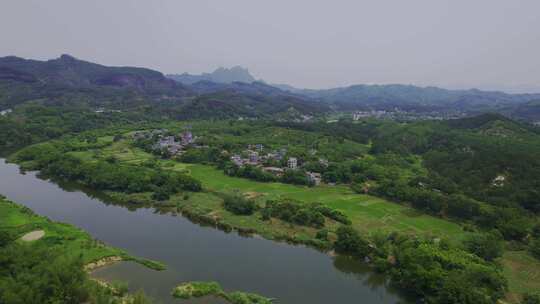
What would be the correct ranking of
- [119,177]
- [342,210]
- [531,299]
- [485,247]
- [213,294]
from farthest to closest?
[119,177]
[342,210]
[485,247]
[531,299]
[213,294]

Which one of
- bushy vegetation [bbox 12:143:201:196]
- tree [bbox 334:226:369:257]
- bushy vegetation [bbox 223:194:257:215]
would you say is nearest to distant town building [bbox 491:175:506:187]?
tree [bbox 334:226:369:257]

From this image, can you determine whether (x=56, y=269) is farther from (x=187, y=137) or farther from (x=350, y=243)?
(x=187, y=137)

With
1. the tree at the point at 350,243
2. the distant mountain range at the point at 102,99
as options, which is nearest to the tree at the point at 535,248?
the tree at the point at 350,243

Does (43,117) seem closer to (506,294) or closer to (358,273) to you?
(358,273)

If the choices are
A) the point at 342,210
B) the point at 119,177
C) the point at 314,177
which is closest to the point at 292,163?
the point at 314,177

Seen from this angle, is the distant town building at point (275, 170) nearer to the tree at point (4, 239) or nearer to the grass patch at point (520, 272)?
the grass patch at point (520, 272)

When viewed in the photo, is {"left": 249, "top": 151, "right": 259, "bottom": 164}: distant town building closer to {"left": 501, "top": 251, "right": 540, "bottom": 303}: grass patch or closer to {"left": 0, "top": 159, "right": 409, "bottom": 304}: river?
{"left": 0, "top": 159, "right": 409, "bottom": 304}: river
